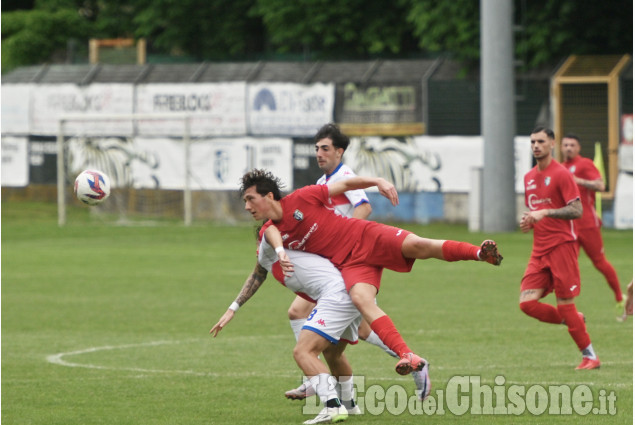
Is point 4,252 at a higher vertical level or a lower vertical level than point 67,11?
lower

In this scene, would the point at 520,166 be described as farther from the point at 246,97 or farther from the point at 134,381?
the point at 134,381

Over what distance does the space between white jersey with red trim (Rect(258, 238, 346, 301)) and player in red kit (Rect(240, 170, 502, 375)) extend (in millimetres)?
56

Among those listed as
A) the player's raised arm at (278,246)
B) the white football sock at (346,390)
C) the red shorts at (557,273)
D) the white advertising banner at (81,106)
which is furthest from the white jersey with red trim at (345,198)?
the white advertising banner at (81,106)

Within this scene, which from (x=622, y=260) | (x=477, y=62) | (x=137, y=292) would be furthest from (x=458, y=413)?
(x=477, y=62)

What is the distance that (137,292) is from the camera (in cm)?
Answer: 1922

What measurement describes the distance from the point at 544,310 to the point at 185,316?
585 centimetres

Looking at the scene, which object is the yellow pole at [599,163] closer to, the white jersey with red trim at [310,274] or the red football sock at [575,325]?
the red football sock at [575,325]

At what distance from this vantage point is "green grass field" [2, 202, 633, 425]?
32.8ft

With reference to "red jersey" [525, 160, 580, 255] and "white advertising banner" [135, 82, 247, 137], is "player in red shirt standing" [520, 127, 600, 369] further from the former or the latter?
"white advertising banner" [135, 82, 247, 137]

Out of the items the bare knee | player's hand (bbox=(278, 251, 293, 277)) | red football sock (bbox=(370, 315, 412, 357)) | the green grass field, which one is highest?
player's hand (bbox=(278, 251, 293, 277))

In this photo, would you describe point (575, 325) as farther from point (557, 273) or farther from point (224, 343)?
point (224, 343)

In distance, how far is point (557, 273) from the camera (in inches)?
468

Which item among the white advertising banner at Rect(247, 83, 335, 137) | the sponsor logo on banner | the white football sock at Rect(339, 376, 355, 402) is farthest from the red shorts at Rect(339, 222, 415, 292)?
the white advertising banner at Rect(247, 83, 335, 137)

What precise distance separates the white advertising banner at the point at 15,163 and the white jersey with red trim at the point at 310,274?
99.3ft
